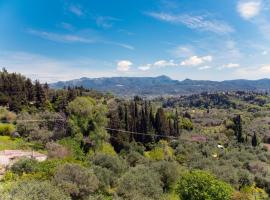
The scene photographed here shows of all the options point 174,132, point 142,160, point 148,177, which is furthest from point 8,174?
point 174,132

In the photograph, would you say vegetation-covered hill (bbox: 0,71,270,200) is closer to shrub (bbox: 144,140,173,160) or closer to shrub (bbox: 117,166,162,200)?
shrub (bbox: 117,166,162,200)

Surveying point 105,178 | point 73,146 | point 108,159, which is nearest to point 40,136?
point 73,146

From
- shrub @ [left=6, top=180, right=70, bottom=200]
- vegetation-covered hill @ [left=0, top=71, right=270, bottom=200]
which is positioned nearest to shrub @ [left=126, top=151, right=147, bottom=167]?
vegetation-covered hill @ [left=0, top=71, right=270, bottom=200]

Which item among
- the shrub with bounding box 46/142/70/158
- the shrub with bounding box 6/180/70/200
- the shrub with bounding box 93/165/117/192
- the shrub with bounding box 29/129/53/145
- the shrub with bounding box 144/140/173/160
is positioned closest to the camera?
the shrub with bounding box 6/180/70/200

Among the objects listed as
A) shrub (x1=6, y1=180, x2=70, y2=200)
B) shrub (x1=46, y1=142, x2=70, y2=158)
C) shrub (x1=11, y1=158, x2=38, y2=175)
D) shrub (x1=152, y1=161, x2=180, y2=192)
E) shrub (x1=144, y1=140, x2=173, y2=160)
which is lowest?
shrub (x1=144, y1=140, x2=173, y2=160)

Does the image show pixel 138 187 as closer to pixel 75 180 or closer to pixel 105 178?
pixel 105 178

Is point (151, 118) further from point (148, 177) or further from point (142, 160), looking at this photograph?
point (148, 177)
